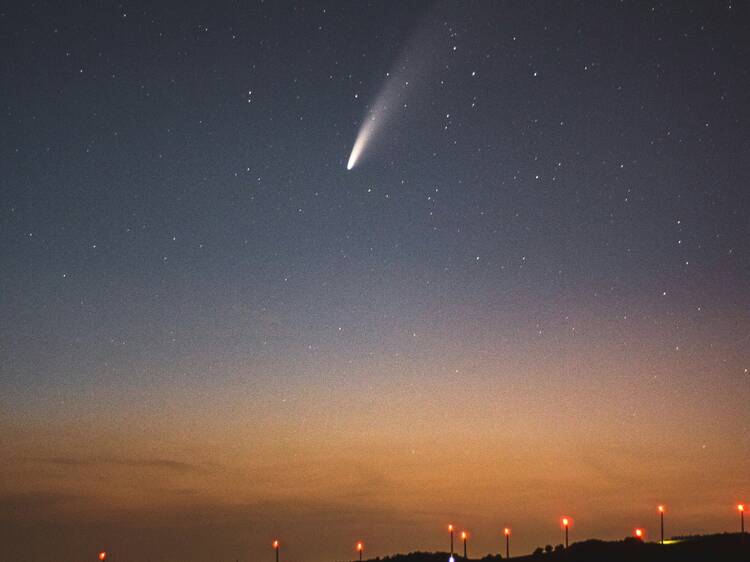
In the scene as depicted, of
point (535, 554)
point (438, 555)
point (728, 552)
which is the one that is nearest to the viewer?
point (728, 552)

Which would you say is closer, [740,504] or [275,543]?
[740,504]

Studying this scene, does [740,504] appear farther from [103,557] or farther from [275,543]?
[103,557]

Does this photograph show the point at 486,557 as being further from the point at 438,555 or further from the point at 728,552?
the point at 728,552

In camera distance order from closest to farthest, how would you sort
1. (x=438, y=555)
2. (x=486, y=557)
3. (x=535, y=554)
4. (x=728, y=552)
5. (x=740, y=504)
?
(x=728, y=552), (x=740, y=504), (x=535, y=554), (x=486, y=557), (x=438, y=555)

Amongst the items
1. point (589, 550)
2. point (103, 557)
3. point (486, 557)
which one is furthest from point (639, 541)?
point (103, 557)

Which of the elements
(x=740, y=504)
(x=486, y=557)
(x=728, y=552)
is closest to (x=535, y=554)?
(x=486, y=557)

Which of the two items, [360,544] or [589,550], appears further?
[360,544]
